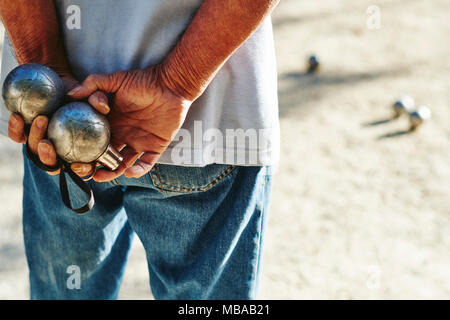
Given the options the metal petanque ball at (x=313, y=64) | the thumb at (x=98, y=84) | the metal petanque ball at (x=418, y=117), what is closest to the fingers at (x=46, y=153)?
the thumb at (x=98, y=84)

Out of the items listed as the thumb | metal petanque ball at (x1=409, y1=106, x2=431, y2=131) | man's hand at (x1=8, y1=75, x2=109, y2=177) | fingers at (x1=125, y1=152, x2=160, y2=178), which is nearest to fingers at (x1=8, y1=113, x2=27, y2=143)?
man's hand at (x1=8, y1=75, x2=109, y2=177)

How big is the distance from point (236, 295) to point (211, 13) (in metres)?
0.72

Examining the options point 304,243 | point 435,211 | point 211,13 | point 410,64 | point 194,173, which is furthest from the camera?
point 410,64

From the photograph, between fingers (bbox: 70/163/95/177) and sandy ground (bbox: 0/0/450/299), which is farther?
sandy ground (bbox: 0/0/450/299)

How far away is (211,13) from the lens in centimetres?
89

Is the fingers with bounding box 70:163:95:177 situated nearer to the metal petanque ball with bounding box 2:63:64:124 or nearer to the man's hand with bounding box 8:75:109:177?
the man's hand with bounding box 8:75:109:177

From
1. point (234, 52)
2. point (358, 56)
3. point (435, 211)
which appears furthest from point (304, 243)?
point (358, 56)

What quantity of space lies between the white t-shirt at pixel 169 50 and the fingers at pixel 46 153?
0.20 meters

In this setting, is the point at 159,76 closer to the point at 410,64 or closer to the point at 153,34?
the point at 153,34

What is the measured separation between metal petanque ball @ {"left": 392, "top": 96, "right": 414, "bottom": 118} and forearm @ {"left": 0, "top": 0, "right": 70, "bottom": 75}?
2.40m

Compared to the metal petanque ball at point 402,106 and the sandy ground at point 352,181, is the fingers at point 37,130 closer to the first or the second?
the sandy ground at point 352,181

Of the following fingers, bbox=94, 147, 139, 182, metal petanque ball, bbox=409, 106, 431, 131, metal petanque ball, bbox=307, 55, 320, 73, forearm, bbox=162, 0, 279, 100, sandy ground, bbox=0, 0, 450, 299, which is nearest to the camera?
forearm, bbox=162, 0, 279, 100

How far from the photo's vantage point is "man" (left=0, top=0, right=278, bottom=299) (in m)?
0.92

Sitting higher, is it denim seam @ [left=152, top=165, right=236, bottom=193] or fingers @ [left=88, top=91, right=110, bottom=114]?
fingers @ [left=88, top=91, right=110, bottom=114]
